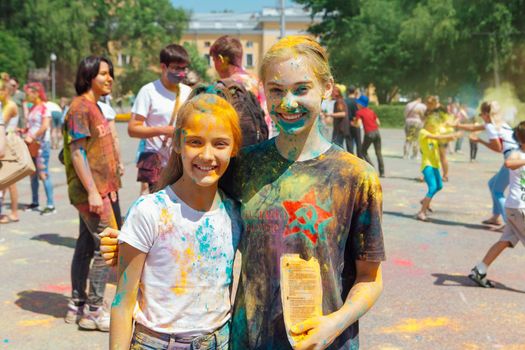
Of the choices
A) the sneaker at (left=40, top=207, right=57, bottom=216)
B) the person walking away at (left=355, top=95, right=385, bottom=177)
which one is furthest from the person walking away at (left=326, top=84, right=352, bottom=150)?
the sneaker at (left=40, top=207, right=57, bottom=216)

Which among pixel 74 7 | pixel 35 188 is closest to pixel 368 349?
pixel 35 188

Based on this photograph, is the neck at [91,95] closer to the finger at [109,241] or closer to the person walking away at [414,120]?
the finger at [109,241]

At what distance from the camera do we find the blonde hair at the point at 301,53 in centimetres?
185

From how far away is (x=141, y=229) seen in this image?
6.48 feet

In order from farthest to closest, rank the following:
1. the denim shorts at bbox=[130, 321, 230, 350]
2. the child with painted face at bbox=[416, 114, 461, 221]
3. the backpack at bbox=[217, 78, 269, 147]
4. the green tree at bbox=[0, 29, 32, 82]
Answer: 1. the green tree at bbox=[0, 29, 32, 82]
2. the child with painted face at bbox=[416, 114, 461, 221]
3. the backpack at bbox=[217, 78, 269, 147]
4. the denim shorts at bbox=[130, 321, 230, 350]

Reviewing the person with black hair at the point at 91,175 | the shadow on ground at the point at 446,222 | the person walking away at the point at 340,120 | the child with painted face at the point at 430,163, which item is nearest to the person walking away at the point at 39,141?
the person with black hair at the point at 91,175

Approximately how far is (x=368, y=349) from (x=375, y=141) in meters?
9.77

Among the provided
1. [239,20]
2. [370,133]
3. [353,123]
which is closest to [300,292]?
[370,133]

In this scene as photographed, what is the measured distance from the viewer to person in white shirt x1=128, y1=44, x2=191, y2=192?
4.70 m

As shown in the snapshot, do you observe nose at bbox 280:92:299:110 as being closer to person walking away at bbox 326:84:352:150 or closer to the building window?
person walking away at bbox 326:84:352:150

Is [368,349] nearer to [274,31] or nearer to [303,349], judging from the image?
[303,349]

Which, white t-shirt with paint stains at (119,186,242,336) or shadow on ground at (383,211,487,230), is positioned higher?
white t-shirt with paint stains at (119,186,242,336)

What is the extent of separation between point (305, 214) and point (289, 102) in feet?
1.04

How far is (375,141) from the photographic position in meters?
13.7
